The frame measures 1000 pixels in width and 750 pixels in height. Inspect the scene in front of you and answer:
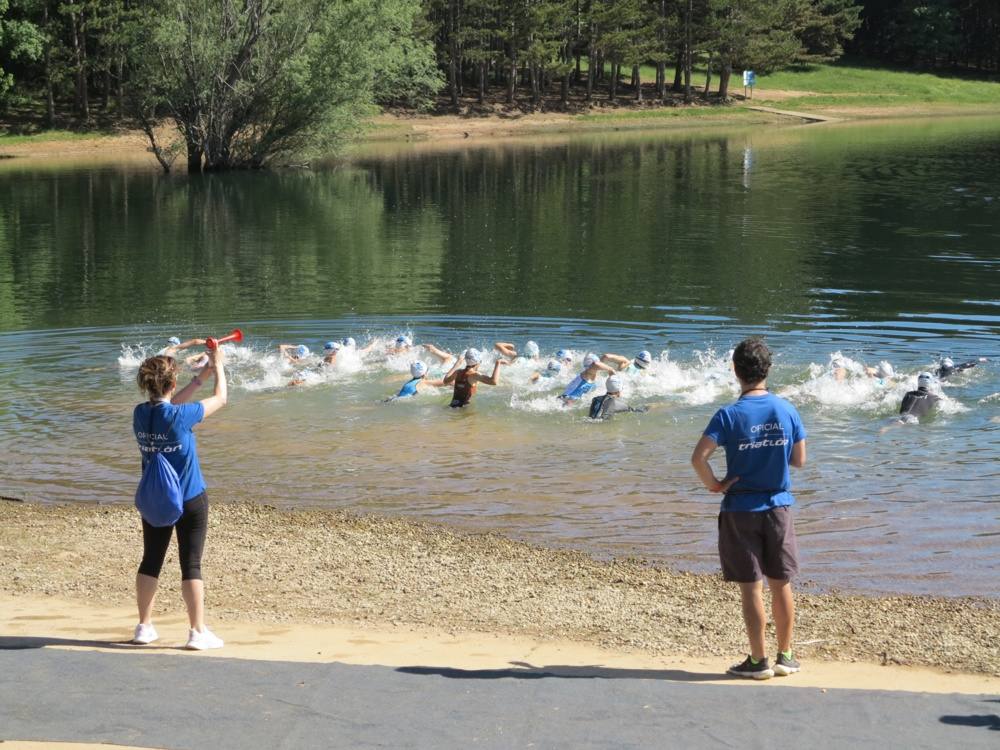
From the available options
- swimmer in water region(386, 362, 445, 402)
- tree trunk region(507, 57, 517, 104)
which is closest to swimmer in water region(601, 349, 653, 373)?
swimmer in water region(386, 362, 445, 402)

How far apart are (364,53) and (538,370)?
46122 millimetres

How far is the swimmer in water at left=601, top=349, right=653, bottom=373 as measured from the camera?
2057cm

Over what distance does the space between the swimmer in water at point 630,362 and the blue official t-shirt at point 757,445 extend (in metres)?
12.5

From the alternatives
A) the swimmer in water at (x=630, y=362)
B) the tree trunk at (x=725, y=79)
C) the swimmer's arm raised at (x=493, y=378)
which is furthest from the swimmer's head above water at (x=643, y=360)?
the tree trunk at (x=725, y=79)

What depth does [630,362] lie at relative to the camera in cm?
2069

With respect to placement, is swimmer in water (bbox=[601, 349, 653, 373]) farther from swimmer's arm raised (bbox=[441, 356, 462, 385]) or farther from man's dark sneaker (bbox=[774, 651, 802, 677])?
man's dark sneaker (bbox=[774, 651, 802, 677])

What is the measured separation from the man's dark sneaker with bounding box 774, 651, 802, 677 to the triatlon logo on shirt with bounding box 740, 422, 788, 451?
150 centimetres

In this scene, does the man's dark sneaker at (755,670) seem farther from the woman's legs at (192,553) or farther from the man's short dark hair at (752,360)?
the woman's legs at (192,553)

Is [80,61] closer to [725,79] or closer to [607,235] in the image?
[607,235]

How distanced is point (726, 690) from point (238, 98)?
60.8 metres

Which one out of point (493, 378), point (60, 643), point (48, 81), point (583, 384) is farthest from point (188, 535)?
point (48, 81)

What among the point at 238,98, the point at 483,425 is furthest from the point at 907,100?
the point at 483,425

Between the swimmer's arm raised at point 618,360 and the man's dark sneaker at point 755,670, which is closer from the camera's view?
the man's dark sneaker at point 755,670

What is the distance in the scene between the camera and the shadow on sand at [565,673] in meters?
8.10
